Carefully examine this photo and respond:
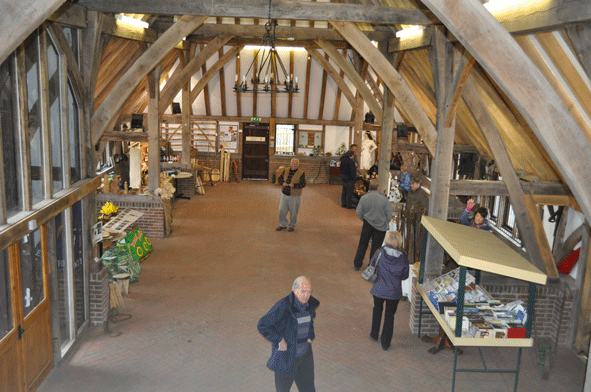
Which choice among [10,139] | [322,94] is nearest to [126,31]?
[10,139]

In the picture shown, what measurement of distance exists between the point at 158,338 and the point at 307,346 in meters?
2.57

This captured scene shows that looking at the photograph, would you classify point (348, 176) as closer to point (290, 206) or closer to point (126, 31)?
point (290, 206)

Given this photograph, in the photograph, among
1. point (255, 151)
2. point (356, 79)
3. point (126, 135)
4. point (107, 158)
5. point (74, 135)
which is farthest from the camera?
point (255, 151)

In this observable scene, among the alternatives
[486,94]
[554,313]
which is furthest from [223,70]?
[554,313]

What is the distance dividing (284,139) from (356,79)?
8084mm

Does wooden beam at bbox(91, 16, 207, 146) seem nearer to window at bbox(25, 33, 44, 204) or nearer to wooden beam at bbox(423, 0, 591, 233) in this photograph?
window at bbox(25, 33, 44, 204)

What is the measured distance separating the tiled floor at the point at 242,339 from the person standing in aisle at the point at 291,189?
1.08 metres

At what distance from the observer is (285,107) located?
753 inches

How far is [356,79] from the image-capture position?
12.0 m

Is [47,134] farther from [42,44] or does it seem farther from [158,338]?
[158,338]

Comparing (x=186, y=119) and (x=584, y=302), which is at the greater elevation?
(x=186, y=119)

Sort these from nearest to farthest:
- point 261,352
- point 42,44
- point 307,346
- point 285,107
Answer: point 307,346
point 42,44
point 261,352
point 285,107

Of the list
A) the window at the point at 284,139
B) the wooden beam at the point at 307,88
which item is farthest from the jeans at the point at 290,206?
the window at the point at 284,139

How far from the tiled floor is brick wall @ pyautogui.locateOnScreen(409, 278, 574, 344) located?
9.0 inches
